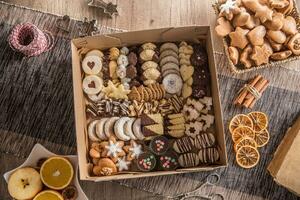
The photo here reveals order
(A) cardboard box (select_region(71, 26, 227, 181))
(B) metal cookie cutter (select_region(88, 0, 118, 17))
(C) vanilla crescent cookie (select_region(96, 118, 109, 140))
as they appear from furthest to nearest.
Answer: (B) metal cookie cutter (select_region(88, 0, 118, 17)) < (C) vanilla crescent cookie (select_region(96, 118, 109, 140)) < (A) cardboard box (select_region(71, 26, 227, 181))

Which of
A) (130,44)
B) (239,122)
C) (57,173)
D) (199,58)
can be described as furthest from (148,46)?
(57,173)

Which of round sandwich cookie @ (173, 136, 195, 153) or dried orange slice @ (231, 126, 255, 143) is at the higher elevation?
dried orange slice @ (231, 126, 255, 143)

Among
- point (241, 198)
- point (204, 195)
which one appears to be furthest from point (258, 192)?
point (204, 195)

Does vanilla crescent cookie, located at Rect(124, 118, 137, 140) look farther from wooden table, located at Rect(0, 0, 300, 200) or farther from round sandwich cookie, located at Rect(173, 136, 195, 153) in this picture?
wooden table, located at Rect(0, 0, 300, 200)

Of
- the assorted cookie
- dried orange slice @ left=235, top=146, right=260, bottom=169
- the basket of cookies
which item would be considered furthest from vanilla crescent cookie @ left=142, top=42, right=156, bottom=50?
dried orange slice @ left=235, top=146, right=260, bottom=169

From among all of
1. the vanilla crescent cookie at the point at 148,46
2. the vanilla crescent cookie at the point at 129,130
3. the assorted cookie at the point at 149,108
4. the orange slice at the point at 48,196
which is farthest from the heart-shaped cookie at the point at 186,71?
the orange slice at the point at 48,196

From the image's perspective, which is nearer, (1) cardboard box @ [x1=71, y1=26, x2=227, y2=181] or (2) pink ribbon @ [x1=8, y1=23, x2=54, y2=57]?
(1) cardboard box @ [x1=71, y1=26, x2=227, y2=181]
